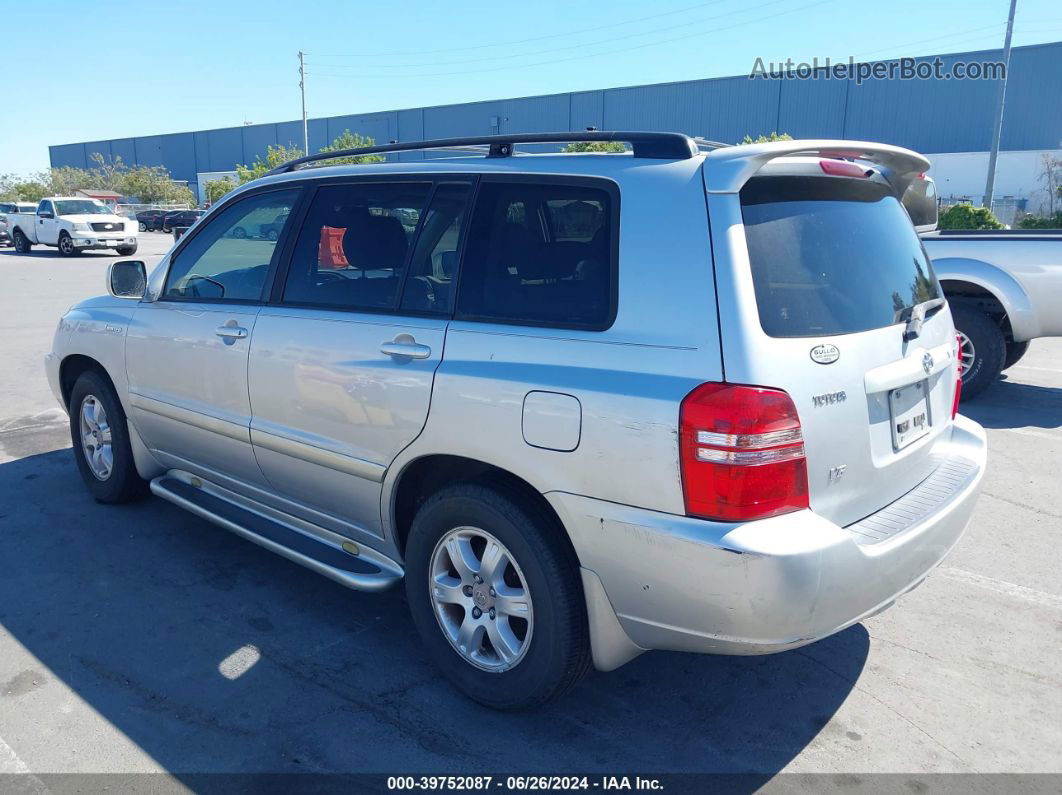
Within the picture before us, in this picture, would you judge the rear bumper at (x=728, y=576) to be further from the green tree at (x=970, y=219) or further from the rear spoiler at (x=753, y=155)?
the green tree at (x=970, y=219)

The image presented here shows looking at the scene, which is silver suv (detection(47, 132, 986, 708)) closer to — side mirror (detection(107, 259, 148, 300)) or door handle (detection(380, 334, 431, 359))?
door handle (detection(380, 334, 431, 359))

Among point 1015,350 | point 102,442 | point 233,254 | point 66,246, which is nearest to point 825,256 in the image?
point 233,254

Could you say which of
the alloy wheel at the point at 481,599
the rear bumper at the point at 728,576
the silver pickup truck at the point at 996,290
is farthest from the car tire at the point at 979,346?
the alloy wheel at the point at 481,599

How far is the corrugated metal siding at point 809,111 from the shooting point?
36906 mm

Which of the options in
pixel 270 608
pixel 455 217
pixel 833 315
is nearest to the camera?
pixel 833 315

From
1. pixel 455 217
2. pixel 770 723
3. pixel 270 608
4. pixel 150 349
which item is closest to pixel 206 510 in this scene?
pixel 270 608

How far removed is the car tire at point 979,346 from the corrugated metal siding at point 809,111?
3585cm

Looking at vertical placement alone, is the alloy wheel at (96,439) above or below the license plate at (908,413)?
below

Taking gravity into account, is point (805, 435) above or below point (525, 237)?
below

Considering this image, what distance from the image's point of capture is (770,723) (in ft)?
9.64

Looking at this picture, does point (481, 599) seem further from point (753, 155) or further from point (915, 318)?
point (915, 318)

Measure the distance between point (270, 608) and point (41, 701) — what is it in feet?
3.16

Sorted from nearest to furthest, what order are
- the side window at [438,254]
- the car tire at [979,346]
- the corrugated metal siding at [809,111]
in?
the side window at [438,254]
the car tire at [979,346]
the corrugated metal siding at [809,111]

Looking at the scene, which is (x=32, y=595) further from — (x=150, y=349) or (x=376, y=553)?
(x=376, y=553)
